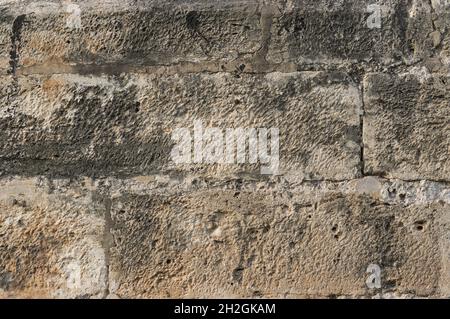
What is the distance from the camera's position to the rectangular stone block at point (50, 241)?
1975mm

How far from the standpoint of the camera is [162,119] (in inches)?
78.5

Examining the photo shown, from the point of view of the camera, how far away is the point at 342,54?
6.54ft

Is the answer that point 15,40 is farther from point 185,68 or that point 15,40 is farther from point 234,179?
point 234,179

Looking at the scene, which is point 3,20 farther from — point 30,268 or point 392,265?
point 392,265

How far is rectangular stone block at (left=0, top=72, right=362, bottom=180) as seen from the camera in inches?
77.8

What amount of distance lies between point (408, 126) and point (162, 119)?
2.47 feet

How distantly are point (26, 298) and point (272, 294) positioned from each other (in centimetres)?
75

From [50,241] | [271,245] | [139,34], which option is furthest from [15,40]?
Result: [271,245]
